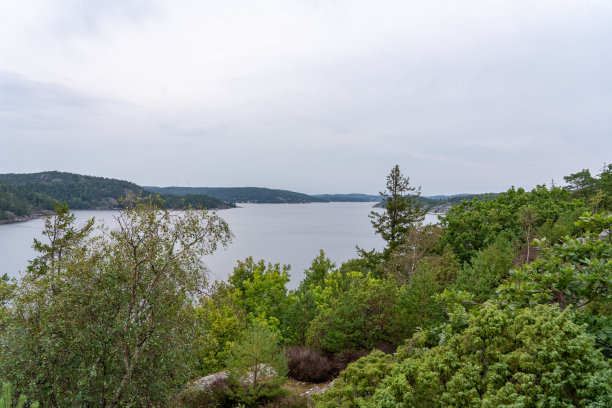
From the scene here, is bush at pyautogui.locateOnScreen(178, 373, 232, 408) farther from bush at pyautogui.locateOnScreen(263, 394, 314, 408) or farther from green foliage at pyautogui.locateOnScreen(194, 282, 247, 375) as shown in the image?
bush at pyautogui.locateOnScreen(263, 394, 314, 408)

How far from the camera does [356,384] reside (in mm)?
5820

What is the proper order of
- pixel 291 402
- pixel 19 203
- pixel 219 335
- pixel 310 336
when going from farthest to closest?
pixel 19 203 → pixel 219 335 → pixel 310 336 → pixel 291 402

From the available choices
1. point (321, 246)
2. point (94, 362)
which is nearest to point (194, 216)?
point (94, 362)

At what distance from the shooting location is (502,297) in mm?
5758

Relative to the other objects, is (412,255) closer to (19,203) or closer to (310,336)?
(310,336)

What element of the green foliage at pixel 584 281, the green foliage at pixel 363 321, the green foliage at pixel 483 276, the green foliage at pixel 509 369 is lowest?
the green foliage at pixel 363 321

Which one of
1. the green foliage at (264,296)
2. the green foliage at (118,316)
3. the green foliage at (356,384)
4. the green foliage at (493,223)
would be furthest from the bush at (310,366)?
the green foliage at (493,223)

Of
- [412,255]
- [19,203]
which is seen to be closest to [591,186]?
[412,255]

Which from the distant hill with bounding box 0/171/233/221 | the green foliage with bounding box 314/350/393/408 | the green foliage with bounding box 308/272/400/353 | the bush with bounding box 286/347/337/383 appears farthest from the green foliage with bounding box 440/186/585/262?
the distant hill with bounding box 0/171/233/221

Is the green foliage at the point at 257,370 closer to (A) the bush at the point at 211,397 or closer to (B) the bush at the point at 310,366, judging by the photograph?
(A) the bush at the point at 211,397

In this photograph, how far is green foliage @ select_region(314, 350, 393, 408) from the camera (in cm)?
553

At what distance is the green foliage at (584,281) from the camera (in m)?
4.56

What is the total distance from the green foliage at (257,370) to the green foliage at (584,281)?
8.11 m

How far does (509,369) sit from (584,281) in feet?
5.58
